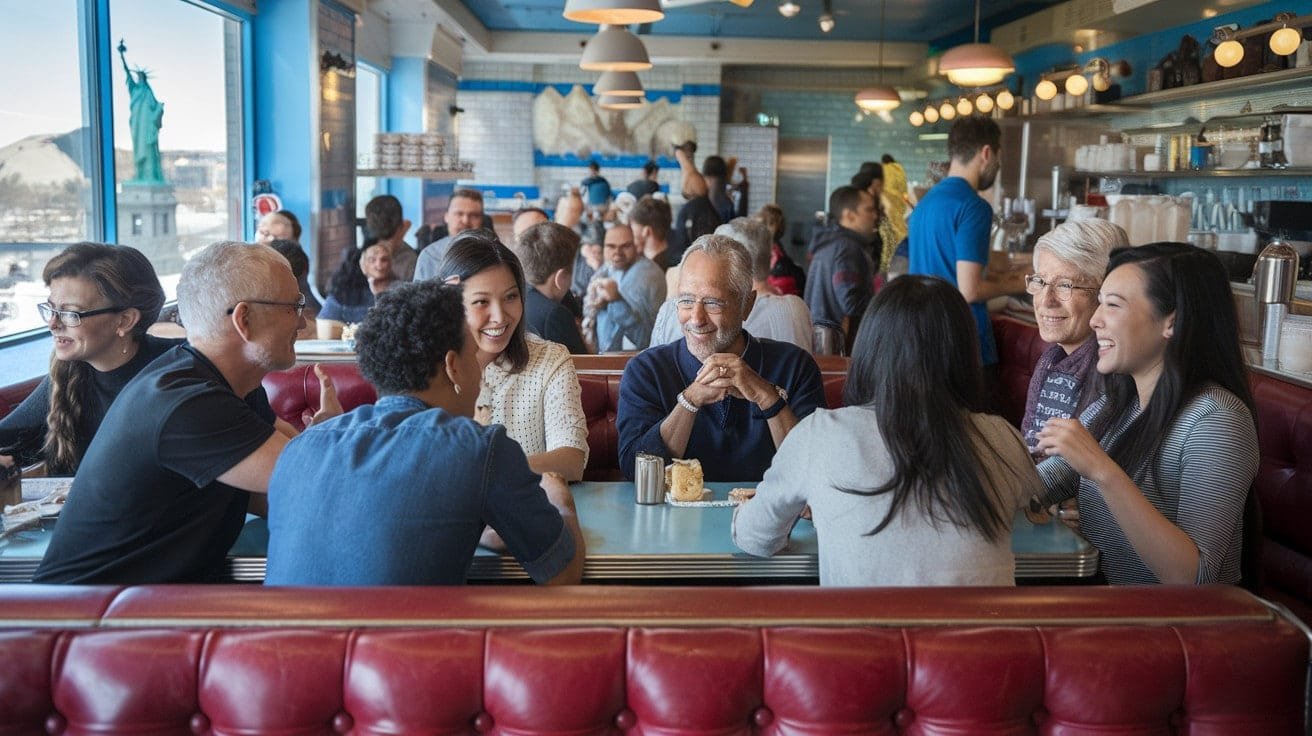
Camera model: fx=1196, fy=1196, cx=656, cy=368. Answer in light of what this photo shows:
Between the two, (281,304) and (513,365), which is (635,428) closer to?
(513,365)

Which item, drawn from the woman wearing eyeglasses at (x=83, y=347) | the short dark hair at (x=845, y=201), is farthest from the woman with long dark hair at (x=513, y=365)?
the short dark hair at (x=845, y=201)

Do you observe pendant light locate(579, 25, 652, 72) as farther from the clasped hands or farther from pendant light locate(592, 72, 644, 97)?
the clasped hands

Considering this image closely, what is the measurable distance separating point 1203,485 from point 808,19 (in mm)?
12961

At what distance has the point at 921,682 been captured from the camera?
1.72 m

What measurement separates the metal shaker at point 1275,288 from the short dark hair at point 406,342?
2.93 m

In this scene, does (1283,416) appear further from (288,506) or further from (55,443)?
(55,443)

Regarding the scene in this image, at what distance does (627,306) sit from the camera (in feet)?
19.4

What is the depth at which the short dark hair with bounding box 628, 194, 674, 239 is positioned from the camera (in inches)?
260

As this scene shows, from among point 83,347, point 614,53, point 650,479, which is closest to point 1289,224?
point 614,53

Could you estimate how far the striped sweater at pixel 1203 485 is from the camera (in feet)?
7.82

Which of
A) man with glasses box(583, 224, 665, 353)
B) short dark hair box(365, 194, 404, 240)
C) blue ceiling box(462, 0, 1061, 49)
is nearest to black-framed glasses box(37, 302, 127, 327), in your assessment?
man with glasses box(583, 224, 665, 353)

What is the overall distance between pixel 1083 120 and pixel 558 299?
829cm

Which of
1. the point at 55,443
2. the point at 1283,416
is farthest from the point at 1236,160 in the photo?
the point at 55,443

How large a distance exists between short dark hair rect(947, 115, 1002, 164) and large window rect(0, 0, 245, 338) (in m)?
3.95
